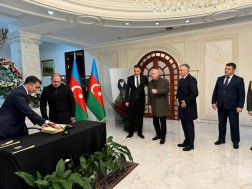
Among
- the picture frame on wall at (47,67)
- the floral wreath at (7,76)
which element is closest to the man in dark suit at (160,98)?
the floral wreath at (7,76)

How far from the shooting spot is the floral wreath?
333cm

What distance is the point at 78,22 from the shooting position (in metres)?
4.01

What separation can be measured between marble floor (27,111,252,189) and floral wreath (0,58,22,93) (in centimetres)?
219

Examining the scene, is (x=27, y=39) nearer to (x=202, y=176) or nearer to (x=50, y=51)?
(x=50, y=51)

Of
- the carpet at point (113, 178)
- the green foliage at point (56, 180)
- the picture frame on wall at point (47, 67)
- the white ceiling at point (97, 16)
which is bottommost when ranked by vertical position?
the carpet at point (113, 178)

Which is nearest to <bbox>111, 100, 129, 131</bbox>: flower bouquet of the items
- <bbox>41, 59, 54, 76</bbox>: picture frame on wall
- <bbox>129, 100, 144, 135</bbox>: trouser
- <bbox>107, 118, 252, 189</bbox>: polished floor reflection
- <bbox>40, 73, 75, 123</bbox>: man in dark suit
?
<bbox>129, 100, 144, 135</bbox>: trouser

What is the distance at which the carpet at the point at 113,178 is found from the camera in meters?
2.16

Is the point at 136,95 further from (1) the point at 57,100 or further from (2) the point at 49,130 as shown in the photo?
(2) the point at 49,130

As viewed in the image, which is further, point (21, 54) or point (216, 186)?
point (21, 54)

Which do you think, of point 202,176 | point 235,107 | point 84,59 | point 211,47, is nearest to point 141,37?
point 211,47

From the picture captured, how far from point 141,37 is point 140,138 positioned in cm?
313

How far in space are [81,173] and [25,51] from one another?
366cm

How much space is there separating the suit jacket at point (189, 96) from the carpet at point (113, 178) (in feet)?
3.76

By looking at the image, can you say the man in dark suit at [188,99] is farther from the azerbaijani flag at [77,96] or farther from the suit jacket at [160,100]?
the azerbaijani flag at [77,96]
